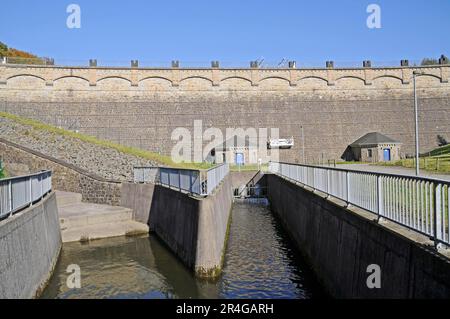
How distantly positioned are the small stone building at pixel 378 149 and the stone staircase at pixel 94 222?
130 ft

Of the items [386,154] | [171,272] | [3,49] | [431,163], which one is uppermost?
[3,49]

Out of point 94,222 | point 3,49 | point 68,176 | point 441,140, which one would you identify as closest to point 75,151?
point 68,176

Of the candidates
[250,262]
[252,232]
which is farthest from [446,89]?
[250,262]

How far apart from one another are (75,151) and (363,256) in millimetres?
26606

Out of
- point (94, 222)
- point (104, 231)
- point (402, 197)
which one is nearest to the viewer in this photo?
point (402, 197)

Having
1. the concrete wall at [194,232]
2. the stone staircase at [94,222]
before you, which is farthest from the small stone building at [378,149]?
the concrete wall at [194,232]

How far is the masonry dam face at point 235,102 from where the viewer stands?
56938 millimetres

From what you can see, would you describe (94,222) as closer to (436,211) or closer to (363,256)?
(363,256)

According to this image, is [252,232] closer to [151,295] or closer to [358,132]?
[151,295]

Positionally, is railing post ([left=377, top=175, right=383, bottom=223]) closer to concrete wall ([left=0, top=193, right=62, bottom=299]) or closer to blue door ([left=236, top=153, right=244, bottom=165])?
concrete wall ([left=0, top=193, right=62, bottom=299])

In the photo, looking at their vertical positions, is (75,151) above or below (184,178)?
above

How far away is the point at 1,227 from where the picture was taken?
845 centimetres

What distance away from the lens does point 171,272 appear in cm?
1400
